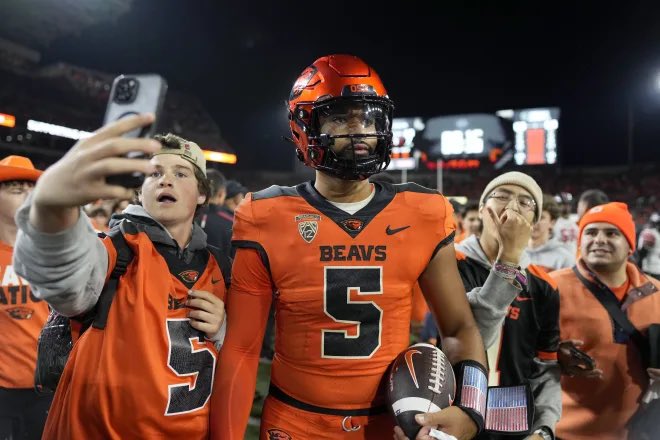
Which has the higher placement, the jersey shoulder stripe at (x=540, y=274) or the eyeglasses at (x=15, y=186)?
the eyeglasses at (x=15, y=186)

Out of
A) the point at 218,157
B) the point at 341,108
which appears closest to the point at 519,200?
the point at 341,108

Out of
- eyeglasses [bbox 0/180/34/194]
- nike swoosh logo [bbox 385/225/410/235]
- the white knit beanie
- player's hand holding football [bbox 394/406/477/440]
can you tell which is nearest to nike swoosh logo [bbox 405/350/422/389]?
player's hand holding football [bbox 394/406/477/440]

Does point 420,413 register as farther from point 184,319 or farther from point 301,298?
point 184,319

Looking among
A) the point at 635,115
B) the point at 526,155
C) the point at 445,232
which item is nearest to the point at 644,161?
the point at 635,115

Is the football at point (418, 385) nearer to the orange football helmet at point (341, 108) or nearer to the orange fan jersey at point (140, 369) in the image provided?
the orange football helmet at point (341, 108)

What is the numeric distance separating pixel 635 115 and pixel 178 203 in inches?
1158

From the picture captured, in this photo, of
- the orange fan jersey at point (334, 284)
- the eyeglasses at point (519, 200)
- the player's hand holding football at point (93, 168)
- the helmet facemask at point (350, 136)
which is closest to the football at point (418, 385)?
the orange fan jersey at point (334, 284)

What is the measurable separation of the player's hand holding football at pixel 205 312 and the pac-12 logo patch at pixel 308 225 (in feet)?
1.55

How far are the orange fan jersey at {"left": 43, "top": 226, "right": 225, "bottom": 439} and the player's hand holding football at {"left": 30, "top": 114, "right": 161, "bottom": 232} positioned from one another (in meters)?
0.64

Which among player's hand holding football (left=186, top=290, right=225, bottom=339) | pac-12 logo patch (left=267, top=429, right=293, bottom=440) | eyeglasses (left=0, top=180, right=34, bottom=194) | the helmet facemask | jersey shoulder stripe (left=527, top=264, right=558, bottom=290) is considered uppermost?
the helmet facemask

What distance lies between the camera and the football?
59.0 inches

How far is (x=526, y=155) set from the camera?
61.7 feet

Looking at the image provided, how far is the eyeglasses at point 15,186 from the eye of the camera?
9.41 ft

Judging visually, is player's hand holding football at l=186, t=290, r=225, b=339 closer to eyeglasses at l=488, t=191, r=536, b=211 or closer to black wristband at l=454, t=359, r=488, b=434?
black wristband at l=454, t=359, r=488, b=434
